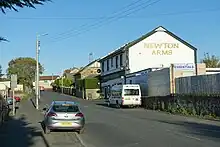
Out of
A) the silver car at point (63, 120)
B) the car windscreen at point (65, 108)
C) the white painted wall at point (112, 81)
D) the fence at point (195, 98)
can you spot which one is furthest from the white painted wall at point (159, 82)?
the silver car at point (63, 120)

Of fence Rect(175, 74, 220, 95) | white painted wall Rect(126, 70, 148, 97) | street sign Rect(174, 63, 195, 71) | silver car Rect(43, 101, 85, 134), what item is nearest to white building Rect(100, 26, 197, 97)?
white painted wall Rect(126, 70, 148, 97)

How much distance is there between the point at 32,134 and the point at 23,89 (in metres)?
79.9

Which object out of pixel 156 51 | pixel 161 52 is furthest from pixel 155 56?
pixel 161 52

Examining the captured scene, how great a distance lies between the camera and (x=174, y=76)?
1523 inches

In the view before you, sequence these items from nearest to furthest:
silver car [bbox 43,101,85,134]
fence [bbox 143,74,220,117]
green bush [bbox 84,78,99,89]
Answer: silver car [bbox 43,101,85,134], fence [bbox 143,74,220,117], green bush [bbox 84,78,99,89]

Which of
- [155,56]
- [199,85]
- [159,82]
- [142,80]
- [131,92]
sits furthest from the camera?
[155,56]

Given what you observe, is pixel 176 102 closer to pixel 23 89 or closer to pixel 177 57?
pixel 177 57

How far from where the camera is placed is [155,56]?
6138 centimetres

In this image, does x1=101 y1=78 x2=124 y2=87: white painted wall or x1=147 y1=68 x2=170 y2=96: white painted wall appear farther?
x1=101 y1=78 x2=124 y2=87: white painted wall

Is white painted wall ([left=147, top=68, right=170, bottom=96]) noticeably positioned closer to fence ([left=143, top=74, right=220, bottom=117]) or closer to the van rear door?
fence ([left=143, top=74, right=220, bottom=117])

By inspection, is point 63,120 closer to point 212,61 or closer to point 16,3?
point 16,3

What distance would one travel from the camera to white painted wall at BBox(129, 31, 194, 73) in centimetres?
6088

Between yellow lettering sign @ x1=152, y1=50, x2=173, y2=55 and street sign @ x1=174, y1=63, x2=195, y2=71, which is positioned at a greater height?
yellow lettering sign @ x1=152, y1=50, x2=173, y2=55

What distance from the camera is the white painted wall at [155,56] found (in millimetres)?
60875
